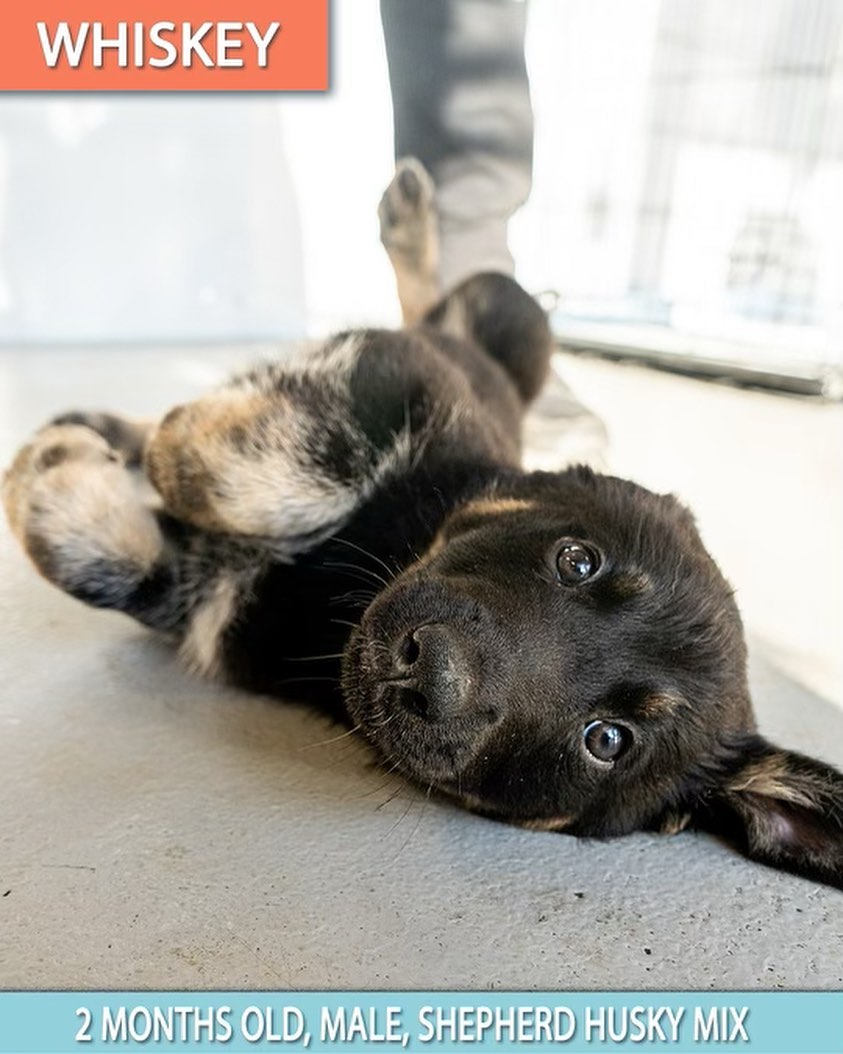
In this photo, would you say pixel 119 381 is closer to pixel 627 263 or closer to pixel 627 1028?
pixel 627 263

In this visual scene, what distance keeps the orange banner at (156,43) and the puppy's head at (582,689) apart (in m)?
1.17

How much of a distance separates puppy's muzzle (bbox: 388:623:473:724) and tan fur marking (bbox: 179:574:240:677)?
0.70 metres

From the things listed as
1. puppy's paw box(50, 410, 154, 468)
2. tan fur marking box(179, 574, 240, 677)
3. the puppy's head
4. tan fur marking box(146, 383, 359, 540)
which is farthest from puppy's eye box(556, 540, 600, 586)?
puppy's paw box(50, 410, 154, 468)

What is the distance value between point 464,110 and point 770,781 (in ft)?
9.52

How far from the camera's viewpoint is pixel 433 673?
170cm

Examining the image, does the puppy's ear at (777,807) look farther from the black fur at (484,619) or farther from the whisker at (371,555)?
the whisker at (371,555)

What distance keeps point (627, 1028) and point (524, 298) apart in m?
2.56

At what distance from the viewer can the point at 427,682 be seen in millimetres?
1706

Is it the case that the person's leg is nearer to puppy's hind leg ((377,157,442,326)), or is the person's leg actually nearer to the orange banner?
puppy's hind leg ((377,157,442,326))

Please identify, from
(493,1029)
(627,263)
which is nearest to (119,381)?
(627,263)

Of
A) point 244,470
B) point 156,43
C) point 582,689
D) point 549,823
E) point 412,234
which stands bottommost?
point 549,823

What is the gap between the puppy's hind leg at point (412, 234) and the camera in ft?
12.9

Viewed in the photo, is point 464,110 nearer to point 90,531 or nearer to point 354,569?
point 354,569

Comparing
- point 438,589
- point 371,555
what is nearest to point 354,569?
point 371,555
